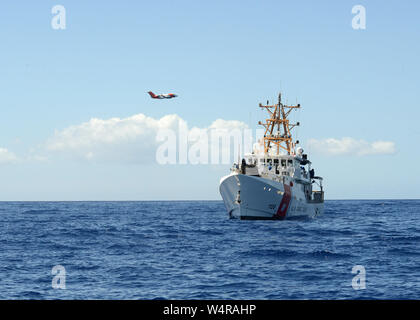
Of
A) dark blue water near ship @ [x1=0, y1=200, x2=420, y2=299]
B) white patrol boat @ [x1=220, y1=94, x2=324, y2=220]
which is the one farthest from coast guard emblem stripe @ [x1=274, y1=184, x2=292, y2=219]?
dark blue water near ship @ [x1=0, y1=200, x2=420, y2=299]

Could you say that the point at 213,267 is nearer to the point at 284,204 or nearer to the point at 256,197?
the point at 256,197

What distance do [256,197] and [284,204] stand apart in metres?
3.56

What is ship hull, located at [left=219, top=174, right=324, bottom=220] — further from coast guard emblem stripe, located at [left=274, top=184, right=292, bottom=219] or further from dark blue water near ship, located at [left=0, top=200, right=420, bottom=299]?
dark blue water near ship, located at [left=0, top=200, right=420, bottom=299]

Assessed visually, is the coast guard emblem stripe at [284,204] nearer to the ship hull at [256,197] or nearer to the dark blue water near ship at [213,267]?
the ship hull at [256,197]

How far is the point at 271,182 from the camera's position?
47812 mm

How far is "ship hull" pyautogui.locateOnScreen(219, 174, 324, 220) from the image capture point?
47.8m

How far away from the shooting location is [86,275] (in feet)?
67.3

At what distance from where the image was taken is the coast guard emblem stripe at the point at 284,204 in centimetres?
4956

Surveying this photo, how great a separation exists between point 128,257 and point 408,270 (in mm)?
14309

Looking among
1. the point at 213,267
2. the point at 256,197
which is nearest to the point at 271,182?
the point at 256,197

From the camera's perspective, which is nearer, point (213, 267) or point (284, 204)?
point (213, 267)
